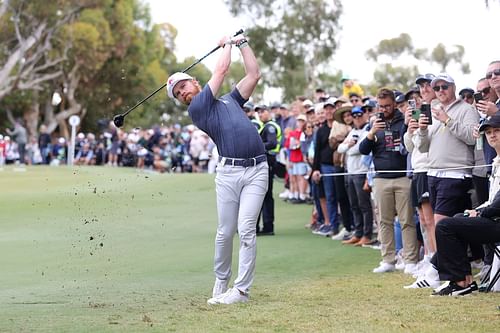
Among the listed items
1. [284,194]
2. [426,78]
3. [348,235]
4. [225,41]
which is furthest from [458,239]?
[284,194]

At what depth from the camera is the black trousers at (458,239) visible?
928cm

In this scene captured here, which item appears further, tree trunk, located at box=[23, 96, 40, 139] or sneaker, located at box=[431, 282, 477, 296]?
tree trunk, located at box=[23, 96, 40, 139]

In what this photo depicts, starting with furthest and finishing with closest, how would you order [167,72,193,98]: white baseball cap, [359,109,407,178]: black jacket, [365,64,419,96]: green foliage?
[365,64,419,96]: green foliage → [359,109,407,178]: black jacket → [167,72,193,98]: white baseball cap

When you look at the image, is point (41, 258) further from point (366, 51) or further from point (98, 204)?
point (366, 51)

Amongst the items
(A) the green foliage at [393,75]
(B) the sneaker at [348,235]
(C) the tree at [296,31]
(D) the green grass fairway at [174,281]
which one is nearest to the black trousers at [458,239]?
(D) the green grass fairway at [174,281]

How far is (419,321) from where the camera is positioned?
316 inches

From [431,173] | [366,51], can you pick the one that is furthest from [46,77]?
[431,173]

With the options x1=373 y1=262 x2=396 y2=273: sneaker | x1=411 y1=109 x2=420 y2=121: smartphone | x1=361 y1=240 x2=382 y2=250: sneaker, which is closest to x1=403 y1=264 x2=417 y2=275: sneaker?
x1=373 y1=262 x2=396 y2=273: sneaker

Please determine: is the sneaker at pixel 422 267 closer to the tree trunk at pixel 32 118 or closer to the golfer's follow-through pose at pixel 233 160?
the golfer's follow-through pose at pixel 233 160

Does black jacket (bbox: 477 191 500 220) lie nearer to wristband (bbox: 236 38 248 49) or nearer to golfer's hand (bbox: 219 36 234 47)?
wristband (bbox: 236 38 248 49)

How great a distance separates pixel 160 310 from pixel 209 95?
2.13m

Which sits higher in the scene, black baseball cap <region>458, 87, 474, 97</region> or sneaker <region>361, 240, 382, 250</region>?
black baseball cap <region>458, 87, 474, 97</region>

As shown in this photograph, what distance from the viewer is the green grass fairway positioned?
26.6 ft

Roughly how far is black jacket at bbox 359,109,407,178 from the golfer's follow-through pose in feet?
10.5
